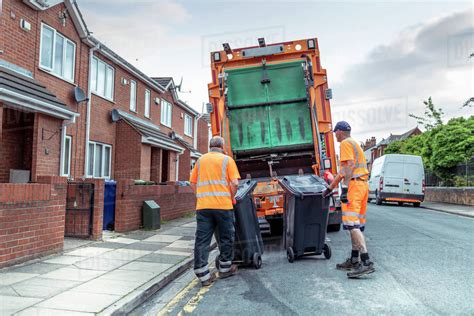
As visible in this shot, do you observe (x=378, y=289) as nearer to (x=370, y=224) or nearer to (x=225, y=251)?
(x=225, y=251)

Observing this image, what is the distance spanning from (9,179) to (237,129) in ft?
17.0

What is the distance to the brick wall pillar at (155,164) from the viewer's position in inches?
666

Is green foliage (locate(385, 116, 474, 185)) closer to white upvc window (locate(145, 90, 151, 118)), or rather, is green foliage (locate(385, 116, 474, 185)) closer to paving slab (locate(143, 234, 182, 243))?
white upvc window (locate(145, 90, 151, 118))

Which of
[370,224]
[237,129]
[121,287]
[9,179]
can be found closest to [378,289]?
[121,287]

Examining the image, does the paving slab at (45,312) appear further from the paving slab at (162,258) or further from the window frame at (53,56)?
the window frame at (53,56)

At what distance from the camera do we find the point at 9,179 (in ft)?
30.6

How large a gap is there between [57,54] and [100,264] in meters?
7.56

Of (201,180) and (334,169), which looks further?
(334,169)

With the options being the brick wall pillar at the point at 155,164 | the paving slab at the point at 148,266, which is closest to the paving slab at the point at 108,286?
the paving slab at the point at 148,266

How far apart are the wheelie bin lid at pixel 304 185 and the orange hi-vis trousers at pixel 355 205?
2.48 feet

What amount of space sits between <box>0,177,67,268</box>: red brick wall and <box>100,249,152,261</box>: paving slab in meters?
0.81

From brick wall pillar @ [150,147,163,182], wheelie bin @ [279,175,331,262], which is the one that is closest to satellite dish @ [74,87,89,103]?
brick wall pillar @ [150,147,163,182]

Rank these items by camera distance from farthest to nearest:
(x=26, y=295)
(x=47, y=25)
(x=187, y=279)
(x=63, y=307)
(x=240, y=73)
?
(x=47, y=25), (x=240, y=73), (x=187, y=279), (x=26, y=295), (x=63, y=307)

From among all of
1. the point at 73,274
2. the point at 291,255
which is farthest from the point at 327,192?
the point at 73,274
